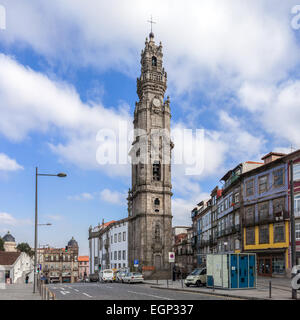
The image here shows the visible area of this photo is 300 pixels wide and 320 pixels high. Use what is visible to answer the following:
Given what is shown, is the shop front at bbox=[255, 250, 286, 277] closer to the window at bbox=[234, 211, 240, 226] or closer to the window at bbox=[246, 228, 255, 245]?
the window at bbox=[246, 228, 255, 245]

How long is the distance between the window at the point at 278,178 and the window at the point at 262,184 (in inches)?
55.8

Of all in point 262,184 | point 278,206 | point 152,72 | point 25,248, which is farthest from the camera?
point 25,248

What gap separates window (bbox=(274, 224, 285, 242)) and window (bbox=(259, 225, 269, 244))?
1.32m

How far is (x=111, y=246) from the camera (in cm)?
8700

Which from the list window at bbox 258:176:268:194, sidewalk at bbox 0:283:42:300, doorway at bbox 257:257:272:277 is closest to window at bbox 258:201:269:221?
window at bbox 258:176:268:194

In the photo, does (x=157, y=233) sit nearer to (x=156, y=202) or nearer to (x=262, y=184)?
(x=156, y=202)

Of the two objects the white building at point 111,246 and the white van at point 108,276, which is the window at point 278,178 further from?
the white building at point 111,246

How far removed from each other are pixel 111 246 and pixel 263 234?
50614mm

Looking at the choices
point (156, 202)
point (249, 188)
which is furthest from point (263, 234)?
point (156, 202)

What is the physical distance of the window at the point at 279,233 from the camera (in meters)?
38.9

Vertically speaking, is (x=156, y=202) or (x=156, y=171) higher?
(x=156, y=171)

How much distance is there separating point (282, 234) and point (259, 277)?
5620 mm

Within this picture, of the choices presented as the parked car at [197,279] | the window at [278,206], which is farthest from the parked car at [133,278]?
the window at [278,206]
